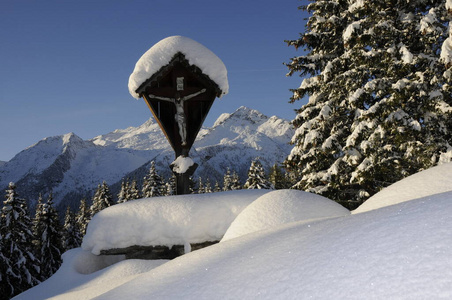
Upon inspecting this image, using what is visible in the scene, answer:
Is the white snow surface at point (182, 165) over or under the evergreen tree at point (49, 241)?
over

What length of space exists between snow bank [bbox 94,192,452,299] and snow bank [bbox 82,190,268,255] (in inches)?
123

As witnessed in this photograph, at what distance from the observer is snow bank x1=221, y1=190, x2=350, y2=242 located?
3.40 m

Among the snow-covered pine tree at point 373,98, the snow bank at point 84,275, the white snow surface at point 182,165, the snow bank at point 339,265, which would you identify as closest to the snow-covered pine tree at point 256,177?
the snow-covered pine tree at point 373,98

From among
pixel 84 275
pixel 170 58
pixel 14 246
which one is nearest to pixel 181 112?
pixel 170 58

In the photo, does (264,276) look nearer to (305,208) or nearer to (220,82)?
(305,208)

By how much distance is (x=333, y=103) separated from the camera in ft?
41.1

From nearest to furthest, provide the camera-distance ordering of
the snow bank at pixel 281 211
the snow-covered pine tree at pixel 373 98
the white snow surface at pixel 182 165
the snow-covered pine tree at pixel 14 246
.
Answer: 1. the snow bank at pixel 281 211
2. the white snow surface at pixel 182 165
3. the snow-covered pine tree at pixel 373 98
4. the snow-covered pine tree at pixel 14 246

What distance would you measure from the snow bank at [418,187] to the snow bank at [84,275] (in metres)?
2.86

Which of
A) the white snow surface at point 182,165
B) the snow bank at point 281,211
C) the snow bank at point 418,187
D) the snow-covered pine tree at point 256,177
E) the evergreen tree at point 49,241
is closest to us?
the snow bank at point 418,187

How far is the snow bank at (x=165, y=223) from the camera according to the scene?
17.2ft

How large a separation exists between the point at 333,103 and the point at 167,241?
368 inches

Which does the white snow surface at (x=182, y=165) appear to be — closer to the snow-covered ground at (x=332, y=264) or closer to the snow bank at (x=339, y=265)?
the snow-covered ground at (x=332, y=264)

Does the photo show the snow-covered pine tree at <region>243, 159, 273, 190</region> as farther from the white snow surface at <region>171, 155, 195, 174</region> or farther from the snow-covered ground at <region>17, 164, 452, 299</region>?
the snow-covered ground at <region>17, 164, 452, 299</region>

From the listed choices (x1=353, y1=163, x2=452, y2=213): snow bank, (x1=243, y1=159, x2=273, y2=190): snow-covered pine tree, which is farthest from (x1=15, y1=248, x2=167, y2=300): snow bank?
(x1=243, y1=159, x2=273, y2=190): snow-covered pine tree
